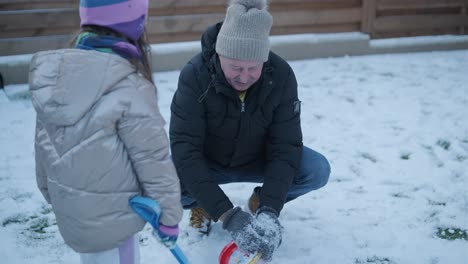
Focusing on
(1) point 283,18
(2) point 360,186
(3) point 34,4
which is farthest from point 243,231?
(3) point 34,4

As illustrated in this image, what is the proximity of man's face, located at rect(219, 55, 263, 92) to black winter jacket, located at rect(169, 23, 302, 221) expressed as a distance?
0.04 metres

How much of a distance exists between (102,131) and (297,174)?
124cm

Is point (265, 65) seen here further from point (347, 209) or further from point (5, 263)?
point (5, 263)

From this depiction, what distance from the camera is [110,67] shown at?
5.29 feet

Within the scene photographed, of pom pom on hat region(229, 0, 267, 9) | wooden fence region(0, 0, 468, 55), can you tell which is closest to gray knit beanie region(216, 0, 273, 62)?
pom pom on hat region(229, 0, 267, 9)

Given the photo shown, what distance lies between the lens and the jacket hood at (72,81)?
1585mm

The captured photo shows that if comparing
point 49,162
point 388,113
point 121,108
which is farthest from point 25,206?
point 388,113

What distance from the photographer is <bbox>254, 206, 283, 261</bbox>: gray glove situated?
2.10 metres

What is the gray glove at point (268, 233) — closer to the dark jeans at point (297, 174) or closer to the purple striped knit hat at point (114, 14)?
the dark jeans at point (297, 174)

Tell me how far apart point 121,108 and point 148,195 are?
0.30 meters

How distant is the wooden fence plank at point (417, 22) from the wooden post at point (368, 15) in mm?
94

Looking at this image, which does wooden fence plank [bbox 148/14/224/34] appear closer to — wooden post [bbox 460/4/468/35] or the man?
wooden post [bbox 460/4/468/35]

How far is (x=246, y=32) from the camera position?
216 centimetres

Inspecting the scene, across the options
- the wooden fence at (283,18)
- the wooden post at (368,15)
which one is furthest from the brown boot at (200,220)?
the wooden post at (368,15)
